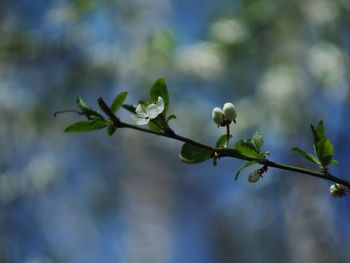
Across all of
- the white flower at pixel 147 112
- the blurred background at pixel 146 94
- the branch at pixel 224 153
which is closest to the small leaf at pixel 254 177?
the branch at pixel 224 153

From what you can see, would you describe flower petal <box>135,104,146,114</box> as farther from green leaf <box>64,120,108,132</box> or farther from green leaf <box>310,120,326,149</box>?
green leaf <box>310,120,326,149</box>

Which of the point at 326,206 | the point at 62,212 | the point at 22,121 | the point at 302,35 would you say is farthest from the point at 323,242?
the point at 62,212

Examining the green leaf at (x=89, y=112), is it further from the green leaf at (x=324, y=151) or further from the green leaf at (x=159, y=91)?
the green leaf at (x=324, y=151)

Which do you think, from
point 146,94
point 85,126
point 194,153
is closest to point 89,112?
point 85,126

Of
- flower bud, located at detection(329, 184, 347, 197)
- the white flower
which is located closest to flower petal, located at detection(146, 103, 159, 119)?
the white flower

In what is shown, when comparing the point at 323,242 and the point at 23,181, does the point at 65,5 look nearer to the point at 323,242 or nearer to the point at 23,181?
the point at 23,181

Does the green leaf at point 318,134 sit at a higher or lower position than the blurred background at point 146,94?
lower
